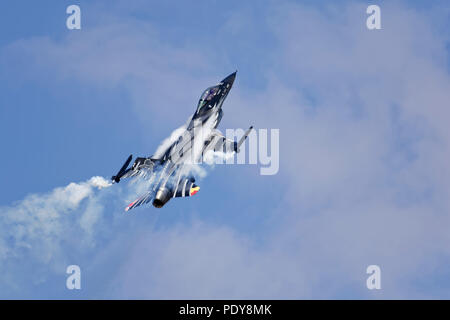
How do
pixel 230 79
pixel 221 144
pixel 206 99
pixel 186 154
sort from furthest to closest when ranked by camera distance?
pixel 230 79, pixel 206 99, pixel 221 144, pixel 186 154

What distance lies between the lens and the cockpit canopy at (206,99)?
235 feet

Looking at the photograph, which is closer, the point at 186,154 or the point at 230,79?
the point at 186,154

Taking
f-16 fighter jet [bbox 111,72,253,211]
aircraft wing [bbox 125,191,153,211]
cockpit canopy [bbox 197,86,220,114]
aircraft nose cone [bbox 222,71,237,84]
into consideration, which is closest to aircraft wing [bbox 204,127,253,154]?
f-16 fighter jet [bbox 111,72,253,211]

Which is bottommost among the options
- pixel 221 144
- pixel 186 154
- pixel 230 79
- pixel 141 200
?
pixel 141 200

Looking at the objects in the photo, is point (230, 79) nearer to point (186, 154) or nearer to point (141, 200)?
point (186, 154)

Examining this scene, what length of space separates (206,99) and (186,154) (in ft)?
25.2

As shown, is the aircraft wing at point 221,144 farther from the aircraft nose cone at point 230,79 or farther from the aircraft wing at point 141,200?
the aircraft wing at point 141,200

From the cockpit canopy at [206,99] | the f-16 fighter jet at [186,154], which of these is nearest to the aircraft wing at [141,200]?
the f-16 fighter jet at [186,154]

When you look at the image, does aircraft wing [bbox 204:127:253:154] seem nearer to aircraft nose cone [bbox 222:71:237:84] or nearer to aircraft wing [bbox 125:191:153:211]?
aircraft nose cone [bbox 222:71:237:84]

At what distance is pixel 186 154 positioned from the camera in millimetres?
66562

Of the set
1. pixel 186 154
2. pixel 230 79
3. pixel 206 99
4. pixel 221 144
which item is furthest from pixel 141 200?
pixel 230 79
